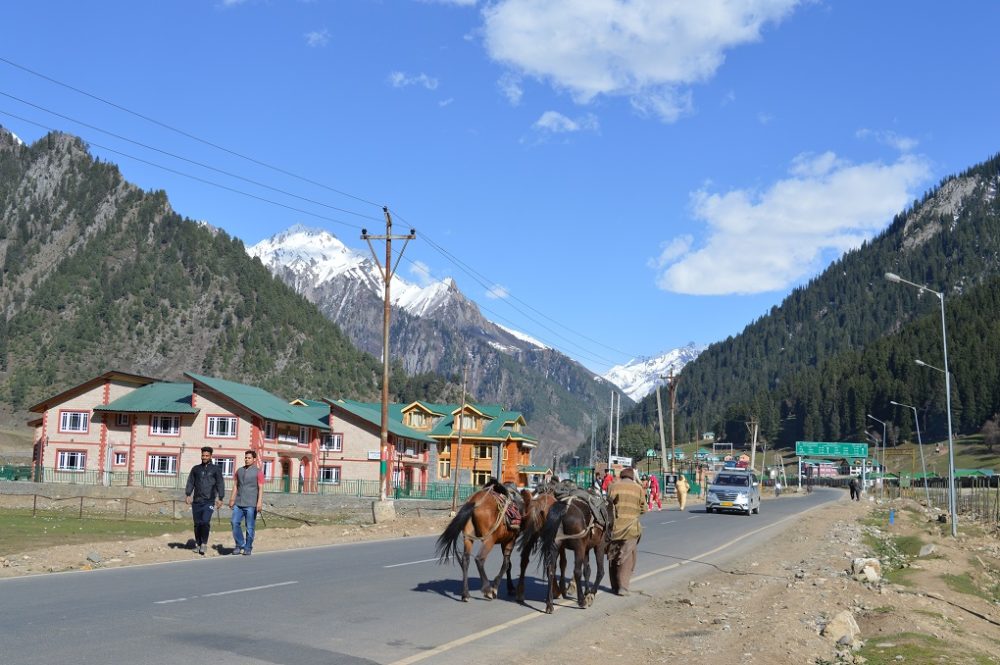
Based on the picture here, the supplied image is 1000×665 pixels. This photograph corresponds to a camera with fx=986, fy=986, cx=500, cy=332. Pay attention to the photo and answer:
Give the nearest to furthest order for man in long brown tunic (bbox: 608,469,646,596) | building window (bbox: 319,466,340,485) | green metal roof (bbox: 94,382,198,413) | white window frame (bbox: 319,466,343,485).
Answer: man in long brown tunic (bbox: 608,469,646,596) < green metal roof (bbox: 94,382,198,413) < building window (bbox: 319,466,340,485) < white window frame (bbox: 319,466,343,485)

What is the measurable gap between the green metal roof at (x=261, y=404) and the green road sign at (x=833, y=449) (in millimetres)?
85329

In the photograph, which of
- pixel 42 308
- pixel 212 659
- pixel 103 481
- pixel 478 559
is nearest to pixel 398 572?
pixel 478 559

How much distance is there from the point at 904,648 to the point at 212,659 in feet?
25.4

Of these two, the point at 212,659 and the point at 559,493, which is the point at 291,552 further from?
the point at 212,659

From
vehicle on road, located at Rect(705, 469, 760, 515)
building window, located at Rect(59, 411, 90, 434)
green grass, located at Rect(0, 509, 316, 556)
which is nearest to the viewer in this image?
green grass, located at Rect(0, 509, 316, 556)

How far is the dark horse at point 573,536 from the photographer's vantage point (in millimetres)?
13281

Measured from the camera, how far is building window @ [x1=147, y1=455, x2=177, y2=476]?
6706 centimetres

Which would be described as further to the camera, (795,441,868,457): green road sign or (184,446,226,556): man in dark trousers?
(795,441,868,457): green road sign

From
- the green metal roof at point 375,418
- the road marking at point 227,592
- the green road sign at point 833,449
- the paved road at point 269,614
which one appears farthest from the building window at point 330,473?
the green road sign at point 833,449

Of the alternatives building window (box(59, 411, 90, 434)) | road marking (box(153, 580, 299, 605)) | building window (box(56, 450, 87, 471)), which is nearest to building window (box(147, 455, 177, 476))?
building window (box(56, 450, 87, 471))

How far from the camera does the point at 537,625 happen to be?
12.2 m

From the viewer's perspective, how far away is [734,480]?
168 ft

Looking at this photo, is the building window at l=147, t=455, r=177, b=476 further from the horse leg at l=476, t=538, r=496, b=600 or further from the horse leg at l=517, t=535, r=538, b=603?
the horse leg at l=517, t=535, r=538, b=603

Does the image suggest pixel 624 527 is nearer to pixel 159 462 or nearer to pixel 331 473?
pixel 159 462
